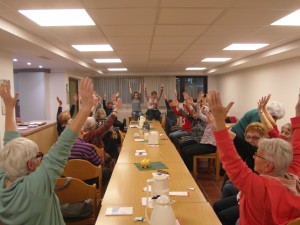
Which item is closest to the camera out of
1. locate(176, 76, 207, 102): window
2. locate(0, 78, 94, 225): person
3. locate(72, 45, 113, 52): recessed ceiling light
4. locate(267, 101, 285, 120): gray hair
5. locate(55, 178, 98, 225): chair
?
locate(0, 78, 94, 225): person

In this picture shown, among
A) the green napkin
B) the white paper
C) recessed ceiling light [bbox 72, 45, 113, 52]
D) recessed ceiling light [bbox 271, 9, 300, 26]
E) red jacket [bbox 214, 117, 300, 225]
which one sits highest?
recessed ceiling light [bbox 271, 9, 300, 26]

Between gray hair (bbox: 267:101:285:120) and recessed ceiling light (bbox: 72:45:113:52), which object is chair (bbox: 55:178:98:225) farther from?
recessed ceiling light (bbox: 72:45:113:52)

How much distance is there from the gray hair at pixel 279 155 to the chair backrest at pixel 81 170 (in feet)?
5.65

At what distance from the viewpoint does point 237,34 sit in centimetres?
413

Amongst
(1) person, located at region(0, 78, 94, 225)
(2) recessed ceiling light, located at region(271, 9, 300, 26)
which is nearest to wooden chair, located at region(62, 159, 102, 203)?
(1) person, located at region(0, 78, 94, 225)

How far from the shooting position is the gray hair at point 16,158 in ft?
4.34

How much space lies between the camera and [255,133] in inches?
104

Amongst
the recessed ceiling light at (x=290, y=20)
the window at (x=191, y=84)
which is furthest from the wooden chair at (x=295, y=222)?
the window at (x=191, y=84)

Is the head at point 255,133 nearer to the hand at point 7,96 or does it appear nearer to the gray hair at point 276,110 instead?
the gray hair at point 276,110

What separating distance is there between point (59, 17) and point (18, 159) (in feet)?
7.49

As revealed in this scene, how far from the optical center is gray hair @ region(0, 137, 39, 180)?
1.32 metres

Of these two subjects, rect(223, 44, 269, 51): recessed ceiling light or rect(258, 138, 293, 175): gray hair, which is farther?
rect(223, 44, 269, 51): recessed ceiling light

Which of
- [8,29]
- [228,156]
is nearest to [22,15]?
[8,29]

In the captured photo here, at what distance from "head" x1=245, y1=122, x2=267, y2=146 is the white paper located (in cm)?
139
